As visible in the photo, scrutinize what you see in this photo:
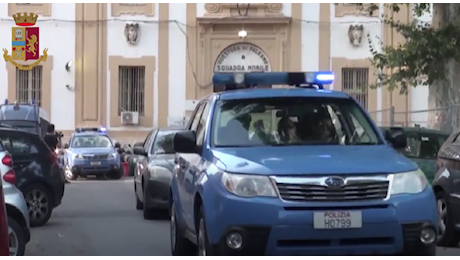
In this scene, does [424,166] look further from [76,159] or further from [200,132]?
[76,159]

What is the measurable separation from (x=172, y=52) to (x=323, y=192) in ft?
95.7

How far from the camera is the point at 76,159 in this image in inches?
1130

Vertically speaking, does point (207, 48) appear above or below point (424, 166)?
above

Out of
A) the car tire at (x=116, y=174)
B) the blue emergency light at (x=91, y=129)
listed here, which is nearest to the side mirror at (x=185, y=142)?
the car tire at (x=116, y=174)

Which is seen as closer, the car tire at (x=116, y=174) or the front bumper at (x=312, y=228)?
the front bumper at (x=312, y=228)

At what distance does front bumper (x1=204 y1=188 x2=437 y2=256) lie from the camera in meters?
6.91

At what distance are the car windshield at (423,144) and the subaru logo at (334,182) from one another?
7.25 meters

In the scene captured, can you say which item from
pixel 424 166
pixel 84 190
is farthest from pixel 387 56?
pixel 84 190

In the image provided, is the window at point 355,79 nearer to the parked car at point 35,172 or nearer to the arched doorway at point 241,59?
the arched doorway at point 241,59

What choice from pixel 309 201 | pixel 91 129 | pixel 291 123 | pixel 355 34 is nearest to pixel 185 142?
pixel 291 123

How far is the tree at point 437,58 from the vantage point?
18812 millimetres

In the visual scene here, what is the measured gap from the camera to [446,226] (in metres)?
10.9

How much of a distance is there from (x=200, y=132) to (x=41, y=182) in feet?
19.8

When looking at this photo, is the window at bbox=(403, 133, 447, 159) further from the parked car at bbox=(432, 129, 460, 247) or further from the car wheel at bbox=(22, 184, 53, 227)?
the car wheel at bbox=(22, 184, 53, 227)
